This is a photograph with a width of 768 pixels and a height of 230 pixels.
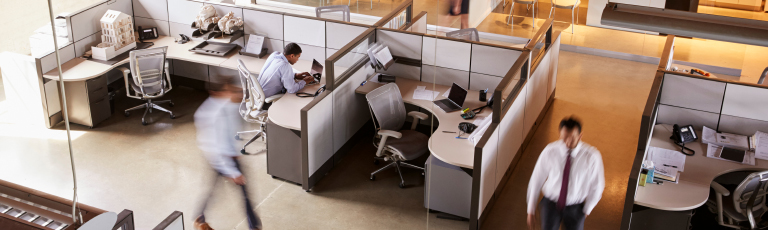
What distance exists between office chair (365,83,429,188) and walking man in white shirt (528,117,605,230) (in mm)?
1291

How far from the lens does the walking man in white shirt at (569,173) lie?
3379mm

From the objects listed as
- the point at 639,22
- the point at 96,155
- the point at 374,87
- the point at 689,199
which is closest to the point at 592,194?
the point at 689,199

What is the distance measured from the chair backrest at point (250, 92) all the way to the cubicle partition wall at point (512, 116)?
1797 mm

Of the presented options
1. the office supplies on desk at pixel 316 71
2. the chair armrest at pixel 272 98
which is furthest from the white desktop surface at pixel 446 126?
the chair armrest at pixel 272 98

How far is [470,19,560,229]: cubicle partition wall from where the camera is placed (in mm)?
4027

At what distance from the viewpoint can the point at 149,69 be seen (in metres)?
5.50

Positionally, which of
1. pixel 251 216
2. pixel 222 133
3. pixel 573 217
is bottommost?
pixel 251 216

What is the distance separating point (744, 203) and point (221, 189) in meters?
3.39

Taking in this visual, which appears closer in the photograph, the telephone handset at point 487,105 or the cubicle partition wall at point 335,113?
the cubicle partition wall at point 335,113

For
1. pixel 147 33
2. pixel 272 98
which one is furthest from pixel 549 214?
pixel 147 33

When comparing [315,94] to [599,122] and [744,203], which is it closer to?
[599,122]

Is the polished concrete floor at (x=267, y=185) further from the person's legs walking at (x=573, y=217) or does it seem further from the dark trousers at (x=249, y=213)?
the person's legs walking at (x=573, y=217)

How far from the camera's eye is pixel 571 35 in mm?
7754

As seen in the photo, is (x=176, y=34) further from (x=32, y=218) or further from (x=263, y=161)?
(x=32, y=218)
